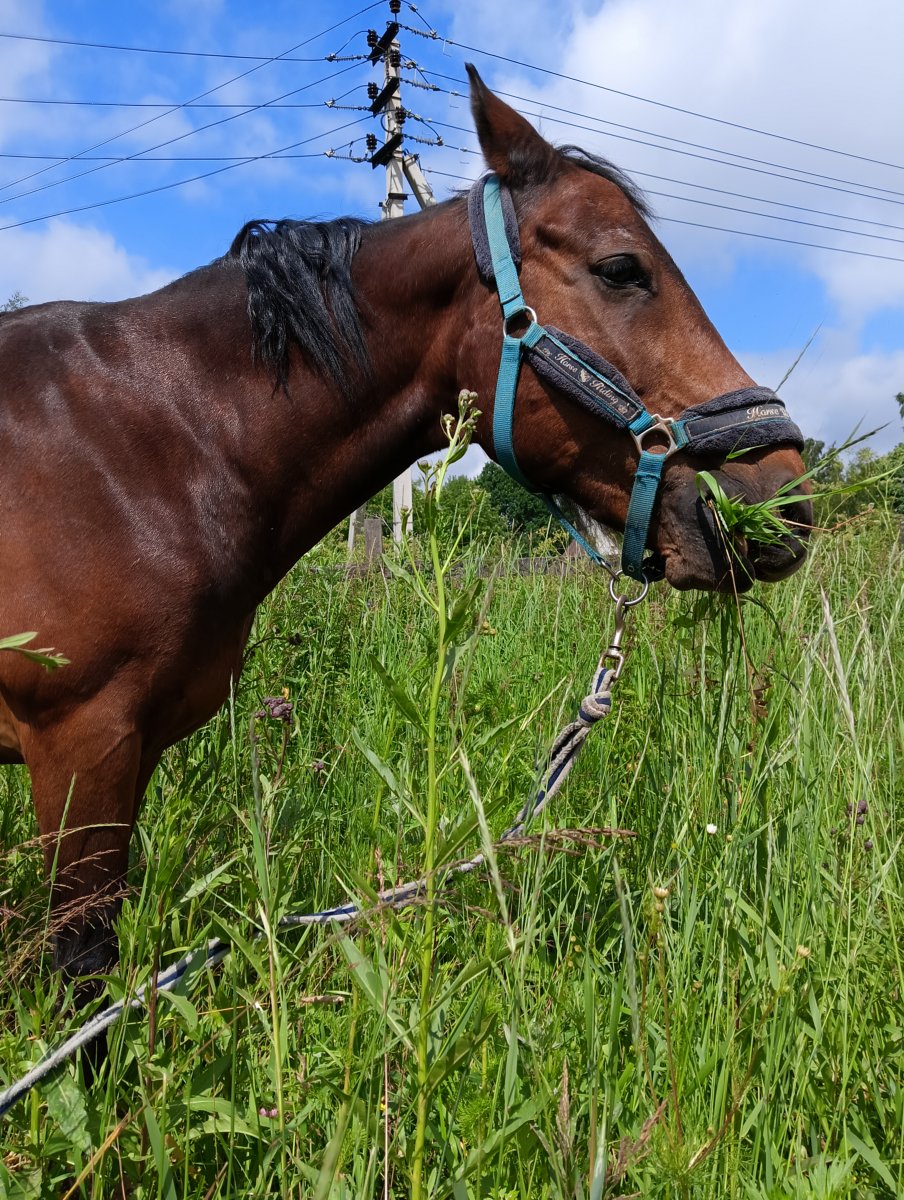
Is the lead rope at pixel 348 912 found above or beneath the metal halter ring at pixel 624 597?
beneath

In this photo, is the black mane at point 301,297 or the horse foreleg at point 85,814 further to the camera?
the black mane at point 301,297

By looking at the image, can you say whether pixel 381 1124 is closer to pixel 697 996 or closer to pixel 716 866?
pixel 697 996

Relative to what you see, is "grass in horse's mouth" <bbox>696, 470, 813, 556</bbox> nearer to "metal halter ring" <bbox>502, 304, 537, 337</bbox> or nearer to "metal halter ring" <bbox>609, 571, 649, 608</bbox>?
"metal halter ring" <bbox>609, 571, 649, 608</bbox>

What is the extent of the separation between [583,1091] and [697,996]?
0.95 ft

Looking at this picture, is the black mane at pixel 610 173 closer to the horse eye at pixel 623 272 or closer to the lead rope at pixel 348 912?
the horse eye at pixel 623 272

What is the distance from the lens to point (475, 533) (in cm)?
473

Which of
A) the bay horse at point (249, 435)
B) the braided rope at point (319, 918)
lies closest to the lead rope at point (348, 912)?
the braided rope at point (319, 918)

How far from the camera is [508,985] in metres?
1.43

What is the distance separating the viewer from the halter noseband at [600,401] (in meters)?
2.01

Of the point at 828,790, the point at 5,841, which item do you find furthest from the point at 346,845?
the point at 828,790

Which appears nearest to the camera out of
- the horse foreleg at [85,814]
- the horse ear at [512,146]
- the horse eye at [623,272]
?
the horse foreleg at [85,814]

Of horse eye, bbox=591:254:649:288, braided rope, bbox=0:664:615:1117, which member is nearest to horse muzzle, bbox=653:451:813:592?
braided rope, bbox=0:664:615:1117

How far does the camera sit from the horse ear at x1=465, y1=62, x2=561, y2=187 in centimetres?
224

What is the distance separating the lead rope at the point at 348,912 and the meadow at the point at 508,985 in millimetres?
43
